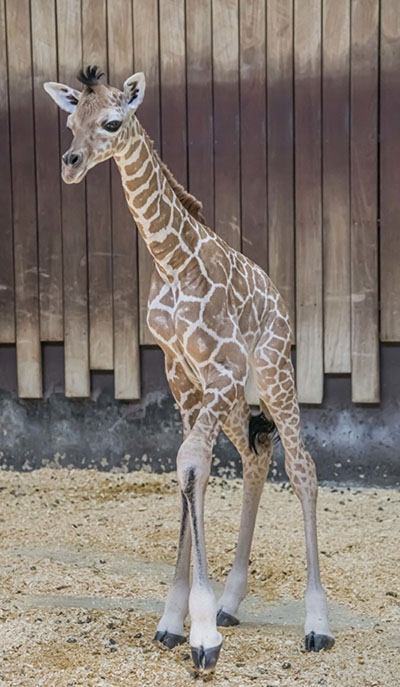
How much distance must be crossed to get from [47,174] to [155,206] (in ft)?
10.6

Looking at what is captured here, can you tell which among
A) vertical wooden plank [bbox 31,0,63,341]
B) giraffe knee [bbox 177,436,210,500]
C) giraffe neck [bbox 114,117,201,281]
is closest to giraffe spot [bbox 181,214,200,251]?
giraffe neck [bbox 114,117,201,281]

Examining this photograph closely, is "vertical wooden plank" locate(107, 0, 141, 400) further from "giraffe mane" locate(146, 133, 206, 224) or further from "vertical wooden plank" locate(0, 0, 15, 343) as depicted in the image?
"giraffe mane" locate(146, 133, 206, 224)

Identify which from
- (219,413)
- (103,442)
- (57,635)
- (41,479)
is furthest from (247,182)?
(57,635)

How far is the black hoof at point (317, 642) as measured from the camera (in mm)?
3674

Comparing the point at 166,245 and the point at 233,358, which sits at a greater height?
the point at 166,245

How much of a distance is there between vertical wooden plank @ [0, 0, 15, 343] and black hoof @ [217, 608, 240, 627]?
3371 millimetres

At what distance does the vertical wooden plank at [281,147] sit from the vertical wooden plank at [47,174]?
1.61 meters

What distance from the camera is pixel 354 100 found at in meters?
6.09

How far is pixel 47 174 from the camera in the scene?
6.61 m

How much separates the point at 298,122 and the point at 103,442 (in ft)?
9.11

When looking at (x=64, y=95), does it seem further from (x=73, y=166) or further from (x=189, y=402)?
(x=189, y=402)

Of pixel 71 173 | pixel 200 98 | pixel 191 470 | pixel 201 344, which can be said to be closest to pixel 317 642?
pixel 191 470

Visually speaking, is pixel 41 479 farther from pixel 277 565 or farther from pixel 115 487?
pixel 277 565

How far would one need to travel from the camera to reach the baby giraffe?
339 cm
